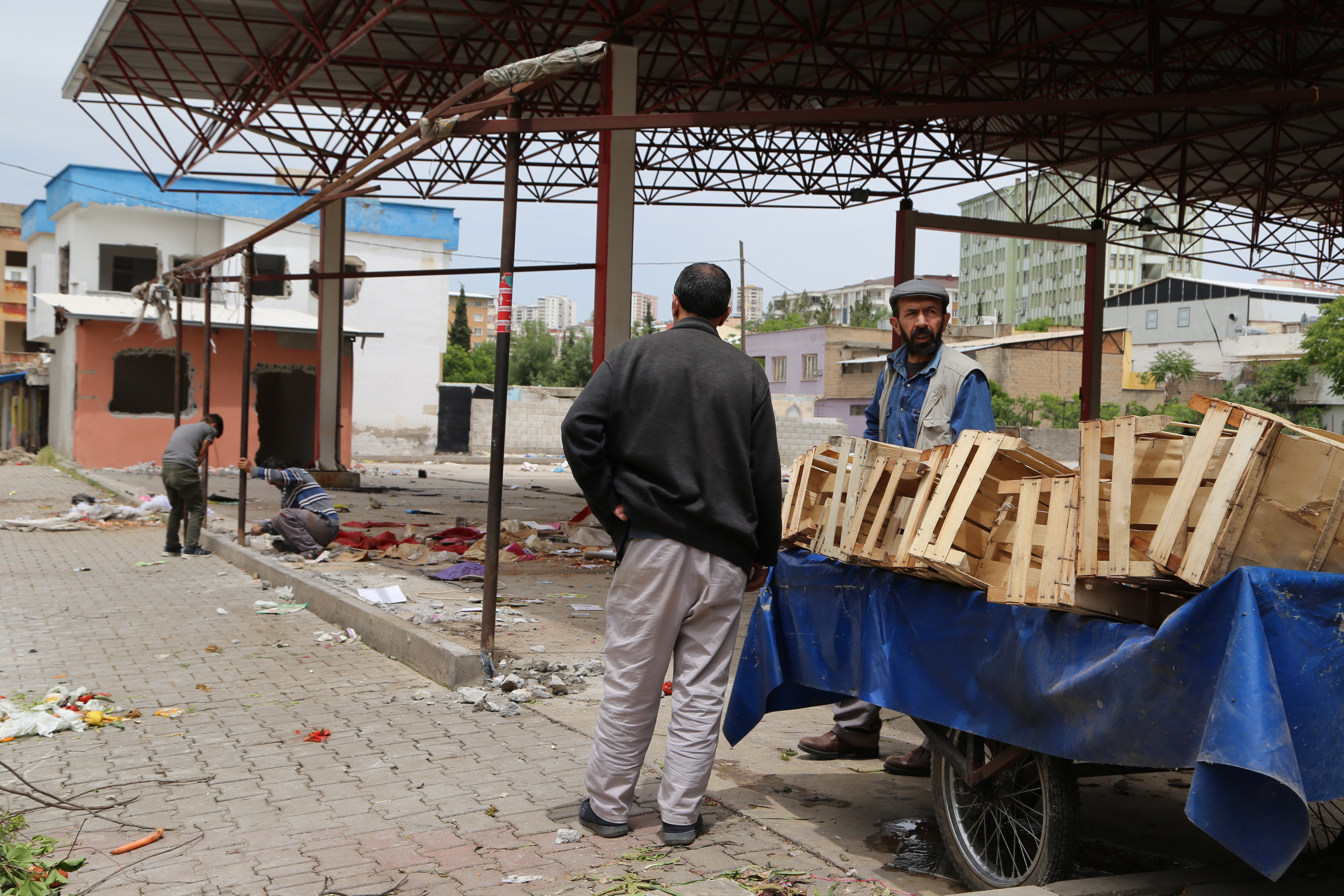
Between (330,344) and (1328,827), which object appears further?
(330,344)

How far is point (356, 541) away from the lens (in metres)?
12.8

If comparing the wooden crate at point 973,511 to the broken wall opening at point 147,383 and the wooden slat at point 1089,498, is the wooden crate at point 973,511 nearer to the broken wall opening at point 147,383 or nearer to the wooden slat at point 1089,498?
the wooden slat at point 1089,498

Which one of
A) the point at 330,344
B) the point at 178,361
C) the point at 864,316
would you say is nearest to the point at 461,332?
the point at 864,316

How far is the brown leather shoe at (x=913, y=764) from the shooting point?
5074mm

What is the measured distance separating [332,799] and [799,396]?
62.1 metres

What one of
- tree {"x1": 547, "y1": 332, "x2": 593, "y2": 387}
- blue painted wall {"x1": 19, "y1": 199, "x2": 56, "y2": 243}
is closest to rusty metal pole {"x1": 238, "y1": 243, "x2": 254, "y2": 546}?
blue painted wall {"x1": 19, "y1": 199, "x2": 56, "y2": 243}

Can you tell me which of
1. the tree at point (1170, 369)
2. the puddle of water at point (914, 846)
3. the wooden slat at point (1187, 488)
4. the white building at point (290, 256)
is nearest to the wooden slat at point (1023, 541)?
the wooden slat at point (1187, 488)

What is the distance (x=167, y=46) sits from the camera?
56.4ft

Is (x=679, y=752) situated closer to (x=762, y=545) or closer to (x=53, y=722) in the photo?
(x=762, y=545)

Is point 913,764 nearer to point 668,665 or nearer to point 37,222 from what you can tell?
point 668,665

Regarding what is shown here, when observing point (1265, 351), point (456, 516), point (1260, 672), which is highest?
point (1265, 351)

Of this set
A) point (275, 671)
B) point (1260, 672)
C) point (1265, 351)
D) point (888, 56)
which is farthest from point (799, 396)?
point (1260, 672)

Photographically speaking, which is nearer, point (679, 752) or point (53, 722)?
point (679, 752)

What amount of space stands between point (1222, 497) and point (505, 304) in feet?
15.1
